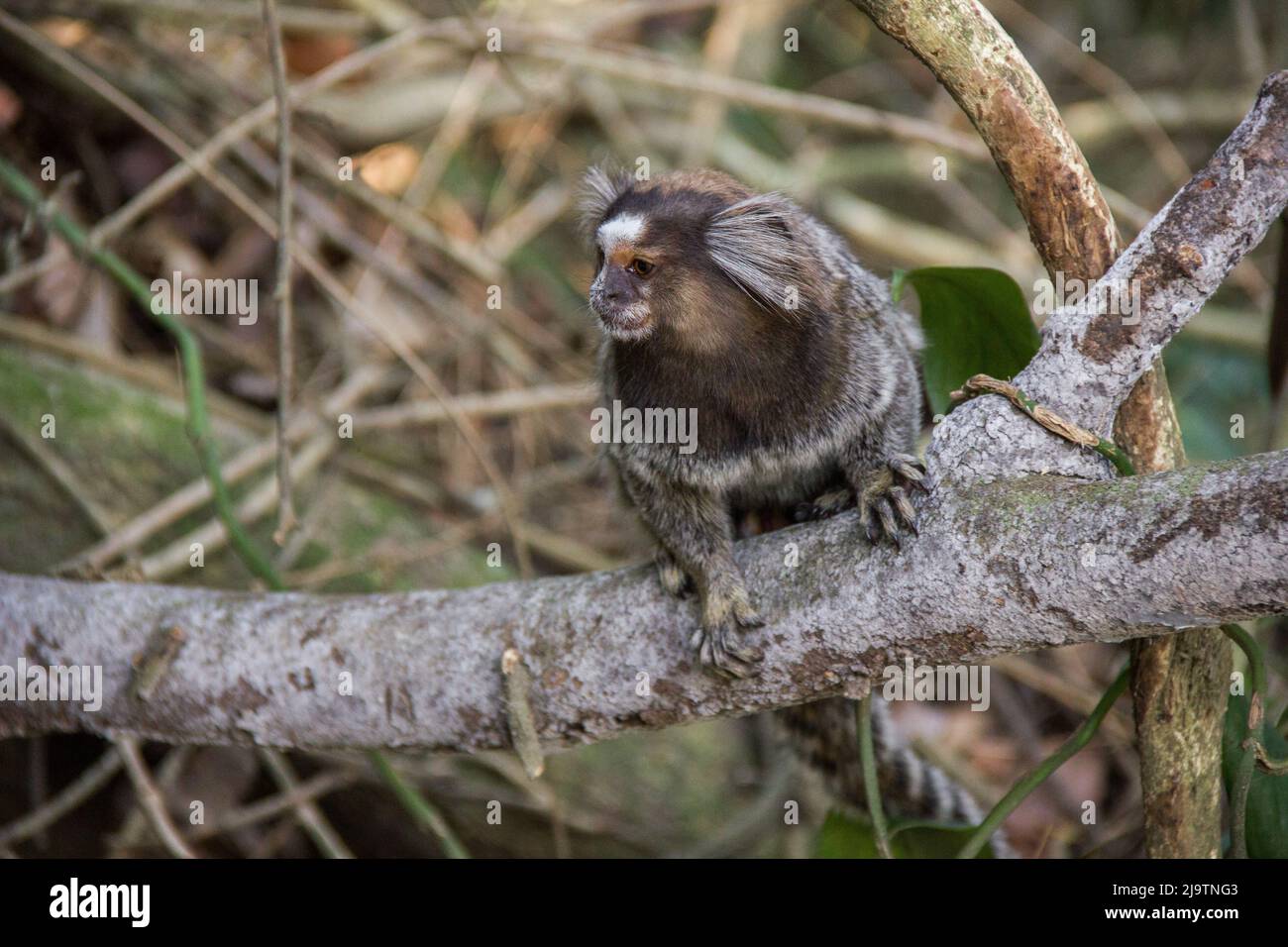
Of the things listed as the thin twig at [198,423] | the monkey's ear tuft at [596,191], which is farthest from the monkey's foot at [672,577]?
the thin twig at [198,423]

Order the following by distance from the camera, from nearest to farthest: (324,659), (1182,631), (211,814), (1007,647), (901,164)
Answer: (1007,647) < (1182,631) < (324,659) < (211,814) < (901,164)

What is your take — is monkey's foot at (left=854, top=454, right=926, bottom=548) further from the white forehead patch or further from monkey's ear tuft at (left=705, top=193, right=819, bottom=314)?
the white forehead patch

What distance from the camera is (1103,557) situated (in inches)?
65.2

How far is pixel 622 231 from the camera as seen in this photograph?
2.18m

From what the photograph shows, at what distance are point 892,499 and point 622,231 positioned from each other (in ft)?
2.36

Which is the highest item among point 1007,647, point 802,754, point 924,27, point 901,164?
point 901,164

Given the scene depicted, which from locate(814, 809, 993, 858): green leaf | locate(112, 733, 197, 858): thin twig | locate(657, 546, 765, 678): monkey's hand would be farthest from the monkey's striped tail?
locate(112, 733, 197, 858): thin twig

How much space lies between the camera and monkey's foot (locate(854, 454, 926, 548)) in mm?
1923

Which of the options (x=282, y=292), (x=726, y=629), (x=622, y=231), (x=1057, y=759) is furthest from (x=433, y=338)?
(x=1057, y=759)

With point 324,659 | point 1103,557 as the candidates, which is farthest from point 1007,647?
point 324,659

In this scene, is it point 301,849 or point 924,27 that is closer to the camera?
point 924,27

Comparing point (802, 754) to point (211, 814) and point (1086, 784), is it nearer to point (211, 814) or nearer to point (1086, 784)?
point (1086, 784)

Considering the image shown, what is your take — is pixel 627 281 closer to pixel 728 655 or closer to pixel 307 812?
pixel 728 655

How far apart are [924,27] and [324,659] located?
5.36ft
